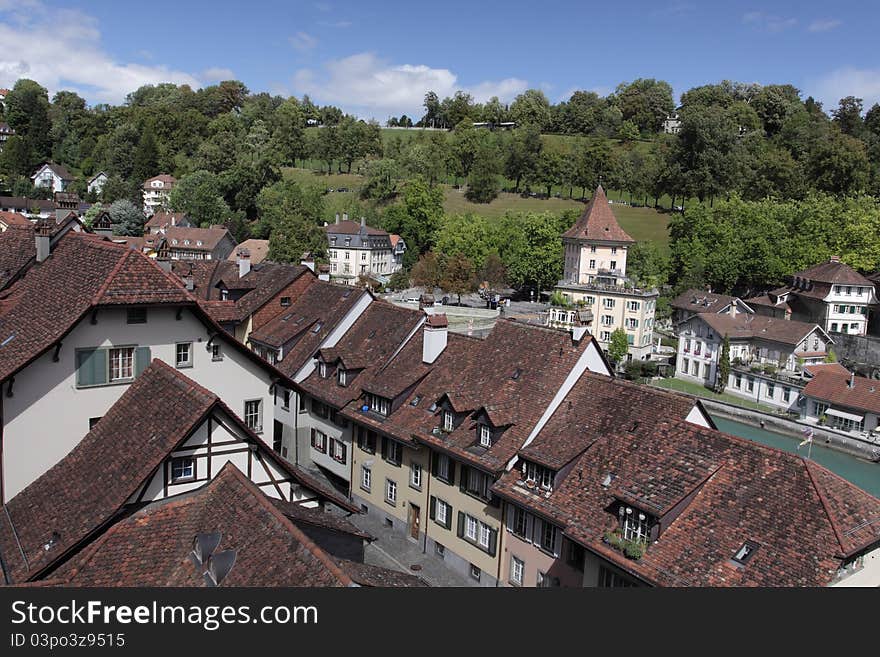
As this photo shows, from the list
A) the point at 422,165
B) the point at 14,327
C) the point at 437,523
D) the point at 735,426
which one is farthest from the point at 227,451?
the point at 422,165

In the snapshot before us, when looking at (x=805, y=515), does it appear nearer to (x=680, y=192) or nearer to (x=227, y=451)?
(x=227, y=451)

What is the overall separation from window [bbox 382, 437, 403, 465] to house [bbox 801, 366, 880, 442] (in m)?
41.4

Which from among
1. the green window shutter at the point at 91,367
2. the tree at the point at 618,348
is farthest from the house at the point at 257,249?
the green window shutter at the point at 91,367

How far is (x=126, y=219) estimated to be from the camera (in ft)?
381

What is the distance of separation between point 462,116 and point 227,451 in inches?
7672

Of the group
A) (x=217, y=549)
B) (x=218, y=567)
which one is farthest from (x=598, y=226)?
(x=218, y=567)

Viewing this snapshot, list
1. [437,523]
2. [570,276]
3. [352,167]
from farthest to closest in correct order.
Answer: [352,167]
[570,276]
[437,523]

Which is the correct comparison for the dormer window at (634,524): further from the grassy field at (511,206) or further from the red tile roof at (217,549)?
the grassy field at (511,206)

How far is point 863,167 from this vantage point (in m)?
116

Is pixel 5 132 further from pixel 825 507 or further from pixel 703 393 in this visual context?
pixel 825 507

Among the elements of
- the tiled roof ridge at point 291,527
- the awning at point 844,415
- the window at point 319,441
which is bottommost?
the awning at point 844,415

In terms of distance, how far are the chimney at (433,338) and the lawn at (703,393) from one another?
4012 centimetres

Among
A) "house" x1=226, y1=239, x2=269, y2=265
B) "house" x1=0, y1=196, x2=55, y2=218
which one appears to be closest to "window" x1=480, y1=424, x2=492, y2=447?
"house" x1=226, y1=239, x2=269, y2=265

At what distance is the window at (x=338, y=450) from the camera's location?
33406 mm
